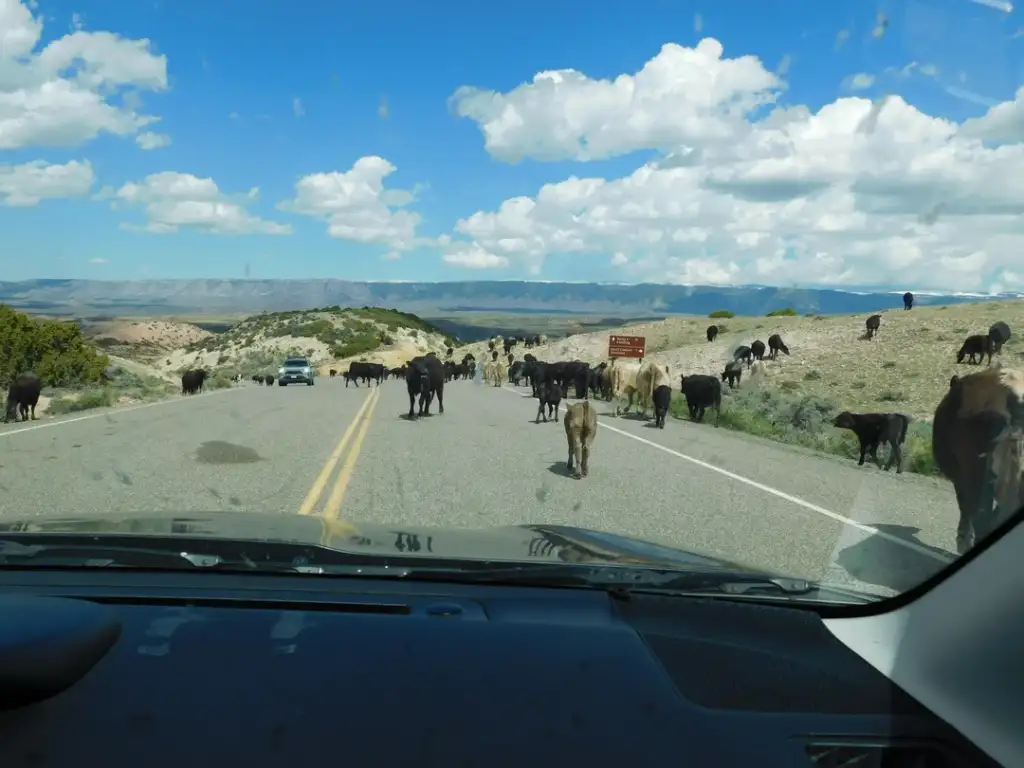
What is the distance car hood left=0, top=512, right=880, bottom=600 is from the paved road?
1252 mm

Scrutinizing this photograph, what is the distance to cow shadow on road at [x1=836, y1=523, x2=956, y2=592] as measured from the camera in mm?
7336

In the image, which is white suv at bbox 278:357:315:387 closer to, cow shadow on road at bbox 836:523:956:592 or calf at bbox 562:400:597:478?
calf at bbox 562:400:597:478

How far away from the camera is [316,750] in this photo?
232cm

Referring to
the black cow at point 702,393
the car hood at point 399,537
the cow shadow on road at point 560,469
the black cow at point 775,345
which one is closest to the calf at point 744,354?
the black cow at point 775,345

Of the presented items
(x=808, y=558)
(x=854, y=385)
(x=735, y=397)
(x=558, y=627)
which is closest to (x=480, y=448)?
(x=808, y=558)

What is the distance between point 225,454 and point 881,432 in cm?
1028

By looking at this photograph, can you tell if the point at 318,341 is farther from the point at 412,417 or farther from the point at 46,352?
the point at 412,417

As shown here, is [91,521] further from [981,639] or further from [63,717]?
[981,639]

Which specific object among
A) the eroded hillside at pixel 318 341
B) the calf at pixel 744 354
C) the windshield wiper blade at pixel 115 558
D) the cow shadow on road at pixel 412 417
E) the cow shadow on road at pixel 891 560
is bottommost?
the eroded hillside at pixel 318 341

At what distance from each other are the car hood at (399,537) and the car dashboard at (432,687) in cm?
57

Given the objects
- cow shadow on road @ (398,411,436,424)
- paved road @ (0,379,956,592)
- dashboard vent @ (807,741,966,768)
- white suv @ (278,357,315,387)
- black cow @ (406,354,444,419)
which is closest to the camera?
dashboard vent @ (807,741,966,768)

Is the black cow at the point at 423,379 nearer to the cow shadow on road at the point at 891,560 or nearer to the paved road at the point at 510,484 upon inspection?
the paved road at the point at 510,484

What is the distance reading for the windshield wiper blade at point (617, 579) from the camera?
3625 mm

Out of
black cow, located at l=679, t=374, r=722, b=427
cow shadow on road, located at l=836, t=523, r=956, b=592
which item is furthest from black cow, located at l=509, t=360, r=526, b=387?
cow shadow on road, located at l=836, t=523, r=956, b=592
